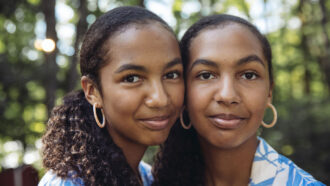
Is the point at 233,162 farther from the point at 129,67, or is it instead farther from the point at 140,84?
the point at 129,67

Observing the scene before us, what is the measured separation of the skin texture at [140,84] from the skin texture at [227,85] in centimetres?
23

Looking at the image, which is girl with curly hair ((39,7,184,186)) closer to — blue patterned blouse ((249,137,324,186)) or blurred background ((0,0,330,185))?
blue patterned blouse ((249,137,324,186))

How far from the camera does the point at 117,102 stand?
2152 millimetres

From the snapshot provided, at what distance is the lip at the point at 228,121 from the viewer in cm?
235

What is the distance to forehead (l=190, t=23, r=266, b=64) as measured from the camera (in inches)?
93.0

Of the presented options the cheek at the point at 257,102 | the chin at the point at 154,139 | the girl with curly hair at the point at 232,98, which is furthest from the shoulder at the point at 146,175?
the cheek at the point at 257,102

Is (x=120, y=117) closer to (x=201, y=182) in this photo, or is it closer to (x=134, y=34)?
(x=134, y=34)

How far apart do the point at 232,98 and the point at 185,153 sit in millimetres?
978

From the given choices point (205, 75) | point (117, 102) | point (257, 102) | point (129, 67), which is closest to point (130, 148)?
point (117, 102)

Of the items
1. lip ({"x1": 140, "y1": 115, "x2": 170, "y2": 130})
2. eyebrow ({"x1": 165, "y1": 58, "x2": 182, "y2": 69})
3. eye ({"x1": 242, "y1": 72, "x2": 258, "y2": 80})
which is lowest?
lip ({"x1": 140, "y1": 115, "x2": 170, "y2": 130})

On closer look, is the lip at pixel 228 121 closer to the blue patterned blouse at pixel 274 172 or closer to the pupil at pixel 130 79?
the blue patterned blouse at pixel 274 172

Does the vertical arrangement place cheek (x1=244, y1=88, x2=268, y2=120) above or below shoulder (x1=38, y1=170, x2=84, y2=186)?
above

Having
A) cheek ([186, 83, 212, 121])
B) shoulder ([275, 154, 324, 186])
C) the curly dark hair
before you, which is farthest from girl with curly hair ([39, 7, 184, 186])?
shoulder ([275, 154, 324, 186])

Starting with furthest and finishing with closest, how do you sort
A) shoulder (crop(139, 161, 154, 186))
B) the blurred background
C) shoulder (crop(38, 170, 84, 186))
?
the blurred background
shoulder (crop(139, 161, 154, 186))
shoulder (crop(38, 170, 84, 186))
